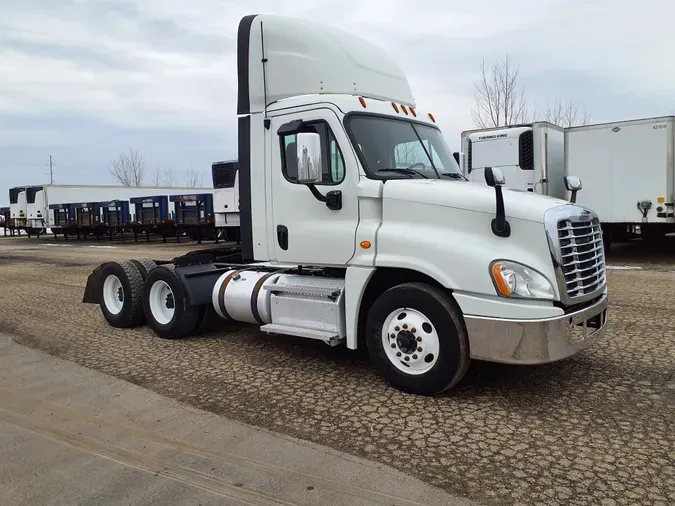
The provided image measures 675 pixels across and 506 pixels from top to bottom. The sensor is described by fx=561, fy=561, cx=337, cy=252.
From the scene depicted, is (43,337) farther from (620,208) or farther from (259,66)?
(620,208)

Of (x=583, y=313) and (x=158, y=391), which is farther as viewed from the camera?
(x=158, y=391)

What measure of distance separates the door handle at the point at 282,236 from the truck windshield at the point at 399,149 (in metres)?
1.13

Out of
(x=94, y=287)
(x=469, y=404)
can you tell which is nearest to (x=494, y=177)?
(x=469, y=404)

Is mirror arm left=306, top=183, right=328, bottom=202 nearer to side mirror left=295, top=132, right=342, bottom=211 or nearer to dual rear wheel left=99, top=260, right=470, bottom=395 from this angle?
side mirror left=295, top=132, right=342, bottom=211

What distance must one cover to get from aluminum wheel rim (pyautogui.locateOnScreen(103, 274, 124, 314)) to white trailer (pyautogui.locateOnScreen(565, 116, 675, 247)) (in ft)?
37.7

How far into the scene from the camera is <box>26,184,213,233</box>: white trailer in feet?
124

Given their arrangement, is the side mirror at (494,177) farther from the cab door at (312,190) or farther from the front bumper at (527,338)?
the cab door at (312,190)

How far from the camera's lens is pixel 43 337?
7176mm

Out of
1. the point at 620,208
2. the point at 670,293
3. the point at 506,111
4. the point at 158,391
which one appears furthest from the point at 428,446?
the point at 506,111

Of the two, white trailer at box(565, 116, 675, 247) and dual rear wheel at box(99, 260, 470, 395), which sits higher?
white trailer at box(565, 116, 675, 247)

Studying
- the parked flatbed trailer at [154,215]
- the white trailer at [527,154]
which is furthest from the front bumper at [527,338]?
the parked flatbed trailer at [154,215]

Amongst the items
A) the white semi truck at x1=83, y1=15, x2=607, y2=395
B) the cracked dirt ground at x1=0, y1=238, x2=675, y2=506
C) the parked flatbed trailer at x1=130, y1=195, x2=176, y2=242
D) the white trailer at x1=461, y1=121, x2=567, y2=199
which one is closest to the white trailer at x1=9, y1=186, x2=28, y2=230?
the parked flatbed trailer at x1=130, y1=195, x2=176, y2=242

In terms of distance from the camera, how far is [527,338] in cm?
411

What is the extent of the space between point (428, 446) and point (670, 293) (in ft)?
24.1
